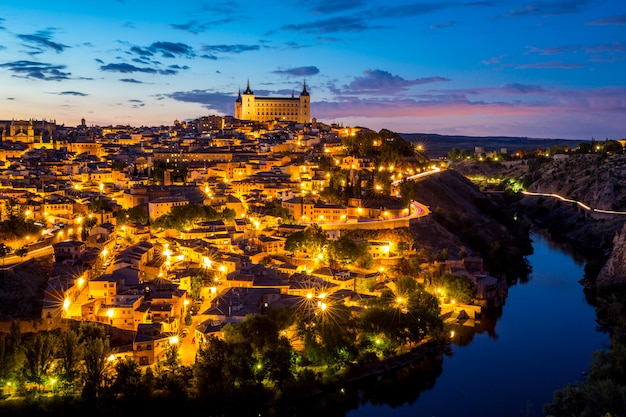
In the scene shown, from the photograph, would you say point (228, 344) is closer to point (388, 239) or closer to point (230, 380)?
point (230, 380)

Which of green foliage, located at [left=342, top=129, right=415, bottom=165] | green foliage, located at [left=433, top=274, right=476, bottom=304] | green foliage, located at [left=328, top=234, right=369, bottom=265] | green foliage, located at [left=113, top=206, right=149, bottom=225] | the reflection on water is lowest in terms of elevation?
the reflection on water

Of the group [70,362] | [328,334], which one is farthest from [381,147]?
[70,362]

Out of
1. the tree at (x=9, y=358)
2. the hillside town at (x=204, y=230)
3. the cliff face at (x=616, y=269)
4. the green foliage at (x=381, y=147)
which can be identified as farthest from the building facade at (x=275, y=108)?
the tree at (x=9, y=358)

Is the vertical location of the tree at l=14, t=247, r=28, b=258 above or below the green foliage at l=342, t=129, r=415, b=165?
below

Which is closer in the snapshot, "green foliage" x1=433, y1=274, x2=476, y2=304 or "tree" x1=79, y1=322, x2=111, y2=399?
"tree" x1=79, y1=322, x2=111, y2=399

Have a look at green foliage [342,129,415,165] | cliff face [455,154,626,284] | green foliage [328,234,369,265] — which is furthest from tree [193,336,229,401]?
green foliage [342,129,415,165]

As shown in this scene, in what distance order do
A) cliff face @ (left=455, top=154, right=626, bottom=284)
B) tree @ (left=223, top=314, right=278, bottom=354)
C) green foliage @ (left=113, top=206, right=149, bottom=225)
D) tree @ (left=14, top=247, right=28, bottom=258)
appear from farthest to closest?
cliff face @ (left=455, top=154, right=626, bottom=284) → green foliage @ (left=113, top=206, right=149, bottom=225) → tree @ (left=14, top=247, right=28, bottom=258) → tree @ (left=223, top=314, right=278, bottom=354)

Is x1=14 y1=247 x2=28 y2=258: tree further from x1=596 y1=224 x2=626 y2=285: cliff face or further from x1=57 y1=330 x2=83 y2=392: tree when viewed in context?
x1=596 y1=224 x2=626 y2=285: cliff face

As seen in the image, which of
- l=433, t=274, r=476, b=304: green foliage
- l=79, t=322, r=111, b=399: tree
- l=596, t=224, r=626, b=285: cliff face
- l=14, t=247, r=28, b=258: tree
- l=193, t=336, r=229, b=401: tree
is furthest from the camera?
l=596, t=224, r=626, b=285: cliff face

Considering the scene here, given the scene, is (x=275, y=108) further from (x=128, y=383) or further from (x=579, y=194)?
(x=128, y=383)
